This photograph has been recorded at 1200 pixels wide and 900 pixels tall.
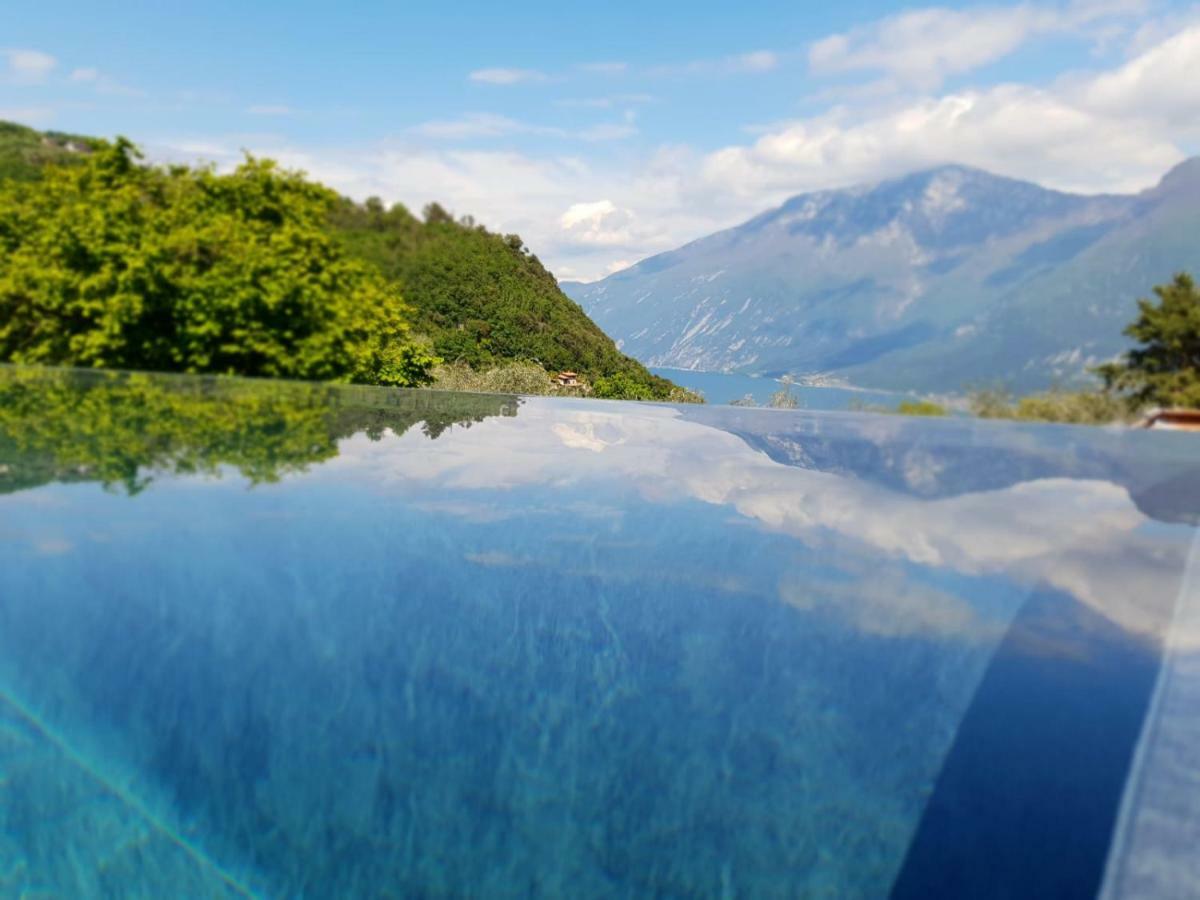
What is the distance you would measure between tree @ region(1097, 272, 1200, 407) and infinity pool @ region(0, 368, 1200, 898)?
9.97 feet

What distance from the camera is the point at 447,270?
3294 cm

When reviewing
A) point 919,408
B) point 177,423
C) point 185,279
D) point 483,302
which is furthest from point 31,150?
point 919,408

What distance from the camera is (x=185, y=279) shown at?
1412 cm

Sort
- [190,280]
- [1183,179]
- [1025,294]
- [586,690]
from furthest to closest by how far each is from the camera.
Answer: [1183,179] → [190,280] → [1025,294] → [586,690]

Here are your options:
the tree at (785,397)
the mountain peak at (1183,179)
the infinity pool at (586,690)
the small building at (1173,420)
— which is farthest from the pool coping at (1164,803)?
the mountain peak at (1183,179)

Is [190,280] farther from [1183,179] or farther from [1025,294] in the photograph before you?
[1183,179]

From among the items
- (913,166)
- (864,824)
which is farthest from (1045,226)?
(913,166)

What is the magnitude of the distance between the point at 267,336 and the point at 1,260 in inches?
277

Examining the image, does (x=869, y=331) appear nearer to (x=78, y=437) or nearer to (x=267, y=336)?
(x=267, y=336)

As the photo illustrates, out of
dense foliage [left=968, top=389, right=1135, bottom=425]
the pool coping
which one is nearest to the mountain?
dense foliage [left=968, top=389, right=1135, bottom=425]

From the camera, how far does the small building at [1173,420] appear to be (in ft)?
27.1

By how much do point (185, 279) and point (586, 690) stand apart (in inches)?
543

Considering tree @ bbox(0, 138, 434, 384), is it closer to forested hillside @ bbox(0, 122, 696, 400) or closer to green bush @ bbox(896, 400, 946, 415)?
forested hillside @ bbox(0, 122, 696, 400)

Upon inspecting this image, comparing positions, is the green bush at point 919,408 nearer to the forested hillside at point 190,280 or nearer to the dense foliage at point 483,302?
the forested hillside at point 190,280
